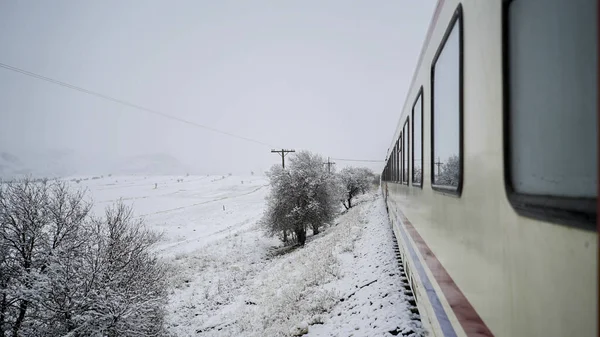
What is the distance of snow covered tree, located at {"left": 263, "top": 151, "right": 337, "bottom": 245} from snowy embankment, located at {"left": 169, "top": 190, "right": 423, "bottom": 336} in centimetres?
587

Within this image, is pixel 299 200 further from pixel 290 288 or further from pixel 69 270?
pixel 69 270

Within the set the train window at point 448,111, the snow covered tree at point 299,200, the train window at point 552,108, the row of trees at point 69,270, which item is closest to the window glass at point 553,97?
the train window at point 552,108

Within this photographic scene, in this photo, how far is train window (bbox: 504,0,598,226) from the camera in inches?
33.6

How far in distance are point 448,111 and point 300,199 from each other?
2414 centimetres

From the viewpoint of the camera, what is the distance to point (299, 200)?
87.0 feet

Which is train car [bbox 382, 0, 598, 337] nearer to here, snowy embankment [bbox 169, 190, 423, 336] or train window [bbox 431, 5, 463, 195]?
train window [bbox 431, 5, 463, 195]

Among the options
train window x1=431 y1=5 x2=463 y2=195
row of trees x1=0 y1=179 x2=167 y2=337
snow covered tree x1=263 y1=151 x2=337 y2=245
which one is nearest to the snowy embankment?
row of trees x1=0 y1=179 x2=167 y2=337

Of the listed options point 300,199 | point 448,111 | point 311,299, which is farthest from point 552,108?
point 300,199

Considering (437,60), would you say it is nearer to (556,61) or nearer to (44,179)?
(556,61)

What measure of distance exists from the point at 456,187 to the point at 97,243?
15963 millimetres

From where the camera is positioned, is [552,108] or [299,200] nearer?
[552,108]

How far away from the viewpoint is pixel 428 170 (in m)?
3.43

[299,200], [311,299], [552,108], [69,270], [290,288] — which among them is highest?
[552,108]

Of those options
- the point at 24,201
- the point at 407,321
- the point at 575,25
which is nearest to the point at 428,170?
the point at 575,25
